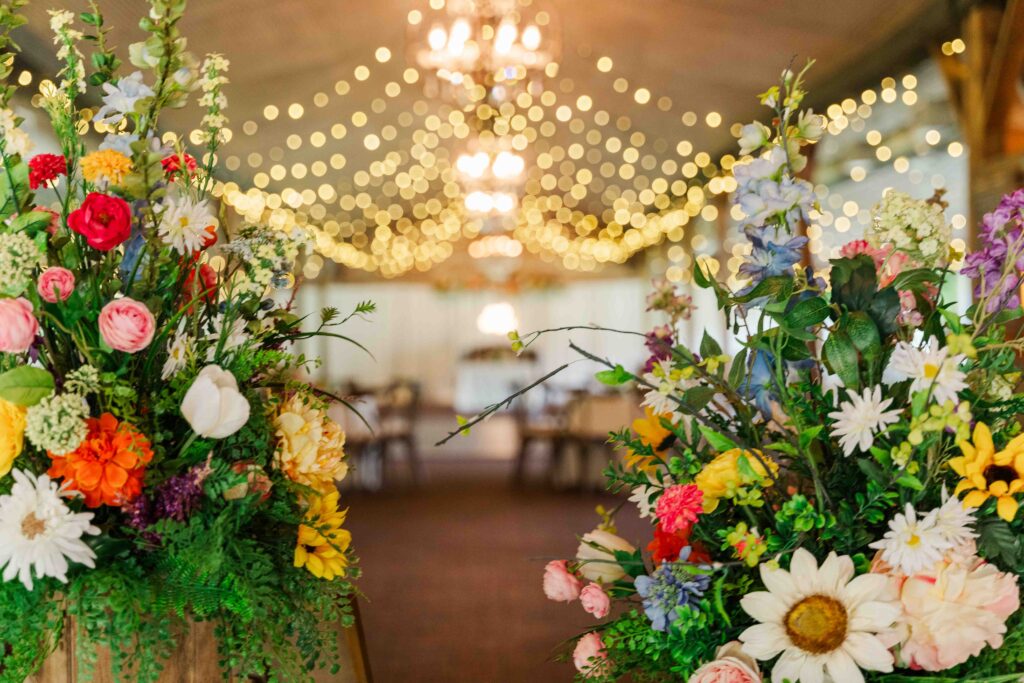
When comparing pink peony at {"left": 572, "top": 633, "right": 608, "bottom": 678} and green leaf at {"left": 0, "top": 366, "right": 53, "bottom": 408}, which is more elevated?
green leaf at {"left": 0, "top": 366, "right": 53, "bottom": 408}

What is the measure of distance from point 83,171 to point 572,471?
6606mm

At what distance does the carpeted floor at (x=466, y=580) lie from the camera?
2436 mm

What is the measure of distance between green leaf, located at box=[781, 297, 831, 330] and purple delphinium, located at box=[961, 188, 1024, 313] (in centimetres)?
20

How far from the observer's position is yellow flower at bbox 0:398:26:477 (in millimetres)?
914

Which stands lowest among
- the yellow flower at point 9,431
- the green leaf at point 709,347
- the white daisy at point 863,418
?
the yellow flower at point 9,431

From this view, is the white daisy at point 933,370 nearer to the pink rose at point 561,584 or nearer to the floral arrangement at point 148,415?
the pink rose at point 561,584

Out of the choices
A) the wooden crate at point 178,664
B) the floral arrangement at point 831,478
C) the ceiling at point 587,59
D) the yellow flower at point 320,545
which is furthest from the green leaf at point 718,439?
the ceiling at point 587,59

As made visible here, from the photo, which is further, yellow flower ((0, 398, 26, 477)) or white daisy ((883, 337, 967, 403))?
yellow flower ((0, 398, 26, 477))

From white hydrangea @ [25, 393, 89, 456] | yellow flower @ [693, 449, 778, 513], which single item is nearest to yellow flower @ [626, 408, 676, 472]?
yellow flower @ [693, 449, 778, 513]

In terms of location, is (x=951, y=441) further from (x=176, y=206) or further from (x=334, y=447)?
(x=176, y=206)

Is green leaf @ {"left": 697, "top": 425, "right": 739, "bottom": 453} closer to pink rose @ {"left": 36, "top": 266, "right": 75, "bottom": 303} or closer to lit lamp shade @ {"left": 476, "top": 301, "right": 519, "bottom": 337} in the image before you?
pink rose @ {"left": 36, "top": 266, "right": 75, "bottom": 303}

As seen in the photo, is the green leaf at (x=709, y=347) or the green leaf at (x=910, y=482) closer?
the green leaf at (x=910, y=482)

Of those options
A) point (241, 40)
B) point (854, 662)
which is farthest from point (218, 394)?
point (241, 40)

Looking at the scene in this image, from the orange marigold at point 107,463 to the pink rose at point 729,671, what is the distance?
600mm
